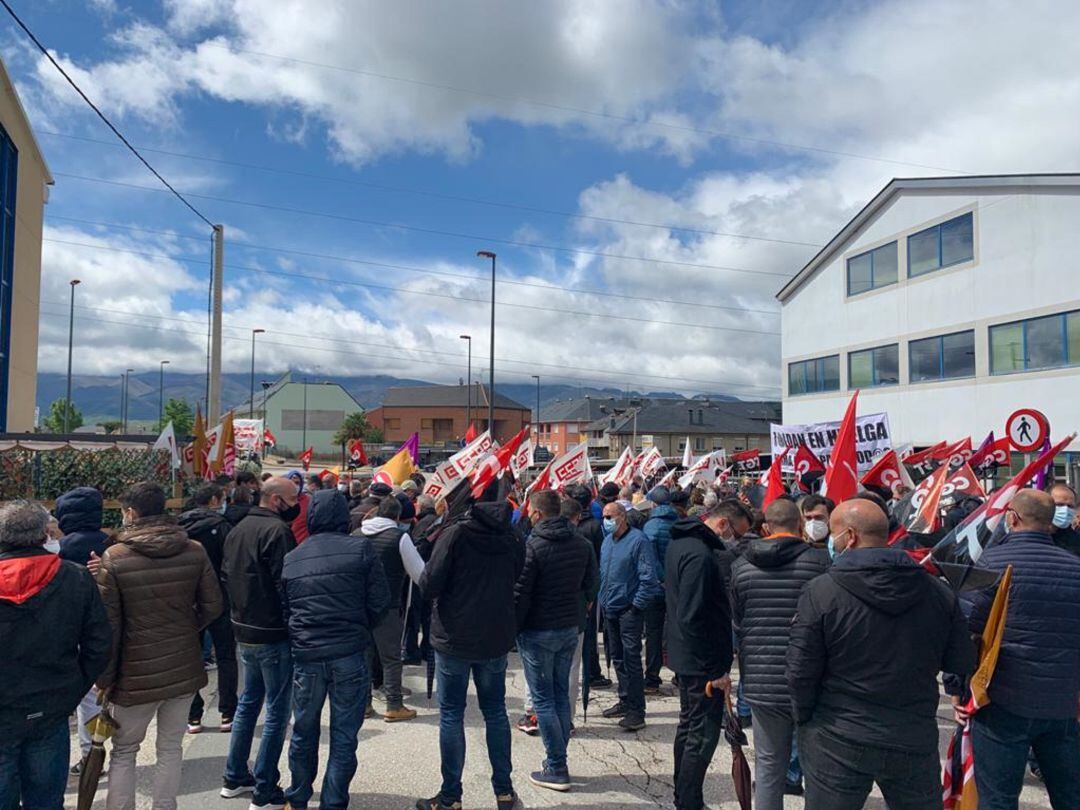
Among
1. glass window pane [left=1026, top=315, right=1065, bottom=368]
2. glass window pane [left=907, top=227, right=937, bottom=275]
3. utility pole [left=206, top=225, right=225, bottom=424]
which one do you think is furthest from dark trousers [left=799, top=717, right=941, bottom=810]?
A: glass window pane [left=907, top=227, right=937, bottom=275]

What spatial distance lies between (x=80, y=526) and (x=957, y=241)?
91.7 feet

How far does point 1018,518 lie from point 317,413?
10544 centimetres

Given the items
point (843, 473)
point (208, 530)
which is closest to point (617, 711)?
point (843, 473)

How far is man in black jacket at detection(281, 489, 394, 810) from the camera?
4.79 metres

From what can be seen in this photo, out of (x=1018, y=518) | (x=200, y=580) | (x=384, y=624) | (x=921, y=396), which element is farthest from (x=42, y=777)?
(x=921, y=396)

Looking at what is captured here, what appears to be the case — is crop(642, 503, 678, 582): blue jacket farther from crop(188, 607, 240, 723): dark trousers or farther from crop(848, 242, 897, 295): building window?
crop(848, 242, 897, 295): building window

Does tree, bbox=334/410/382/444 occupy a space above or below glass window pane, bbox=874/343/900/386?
below

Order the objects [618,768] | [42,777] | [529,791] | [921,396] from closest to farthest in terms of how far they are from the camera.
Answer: [42,777] < [529,791] < [618,768] < [921,396]

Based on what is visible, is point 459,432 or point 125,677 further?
point 459,432

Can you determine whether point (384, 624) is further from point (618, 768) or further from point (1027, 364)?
point (1027, 364)

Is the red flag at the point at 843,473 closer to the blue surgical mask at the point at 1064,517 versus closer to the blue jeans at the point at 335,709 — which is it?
the blue surgical mask at the point at 1064,517

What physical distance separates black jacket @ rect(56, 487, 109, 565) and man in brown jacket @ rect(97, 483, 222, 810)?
76 cm

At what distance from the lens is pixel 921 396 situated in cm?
2719

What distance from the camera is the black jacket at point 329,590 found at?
4785mm
